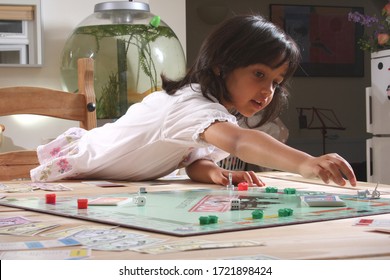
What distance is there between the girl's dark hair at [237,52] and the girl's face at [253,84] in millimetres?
11

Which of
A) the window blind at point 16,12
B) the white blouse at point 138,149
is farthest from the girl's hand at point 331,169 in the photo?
the window blind at point 16,12

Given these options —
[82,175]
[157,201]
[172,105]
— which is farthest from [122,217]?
[82,175]

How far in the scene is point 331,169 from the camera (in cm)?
98

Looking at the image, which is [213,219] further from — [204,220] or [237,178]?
[237,178]

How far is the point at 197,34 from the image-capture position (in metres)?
Answer: 6.72

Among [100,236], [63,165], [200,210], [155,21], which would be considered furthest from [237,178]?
[155,21]

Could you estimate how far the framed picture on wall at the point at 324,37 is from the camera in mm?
6934

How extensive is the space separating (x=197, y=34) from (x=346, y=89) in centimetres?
171

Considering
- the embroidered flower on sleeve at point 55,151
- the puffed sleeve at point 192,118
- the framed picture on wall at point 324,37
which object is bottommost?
the embroidered flower on sleeve at point 55,151

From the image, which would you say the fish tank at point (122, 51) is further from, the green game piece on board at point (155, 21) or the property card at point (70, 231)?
the property card at point (70, 231)

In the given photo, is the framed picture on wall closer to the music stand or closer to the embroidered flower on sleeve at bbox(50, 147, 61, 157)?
the music stand

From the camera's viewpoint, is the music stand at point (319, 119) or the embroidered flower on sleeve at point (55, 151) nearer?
the embroidered flower on sleeve at point (55, 151)

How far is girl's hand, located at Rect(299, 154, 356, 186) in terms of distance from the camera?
971mm

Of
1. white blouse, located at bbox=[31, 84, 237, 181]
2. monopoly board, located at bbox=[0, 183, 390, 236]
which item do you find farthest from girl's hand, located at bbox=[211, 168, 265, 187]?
monopoly board, located at bbox=[0, 183, 390, 236]
